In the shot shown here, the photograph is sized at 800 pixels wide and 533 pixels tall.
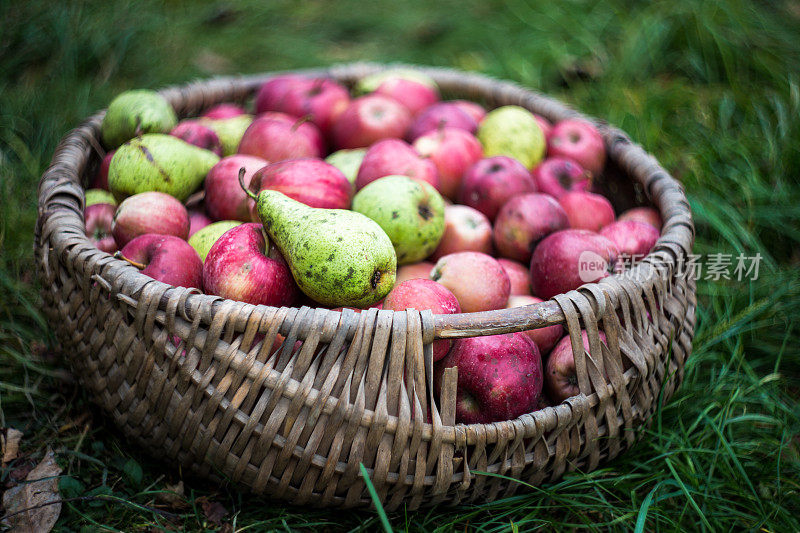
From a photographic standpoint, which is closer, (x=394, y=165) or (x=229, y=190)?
(x=229, y=190)

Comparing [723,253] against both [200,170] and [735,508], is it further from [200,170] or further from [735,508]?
[200,170]

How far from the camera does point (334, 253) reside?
156cm

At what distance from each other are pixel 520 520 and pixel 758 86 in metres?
3.08

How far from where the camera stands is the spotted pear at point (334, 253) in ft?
5.12

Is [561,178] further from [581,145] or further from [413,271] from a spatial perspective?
[413,271]

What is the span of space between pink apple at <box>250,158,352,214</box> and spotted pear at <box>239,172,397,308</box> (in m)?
0.18

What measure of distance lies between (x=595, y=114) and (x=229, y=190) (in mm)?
2490

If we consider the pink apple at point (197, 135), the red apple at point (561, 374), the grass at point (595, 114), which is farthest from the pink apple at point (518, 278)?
the pink apple at point (197, 135)

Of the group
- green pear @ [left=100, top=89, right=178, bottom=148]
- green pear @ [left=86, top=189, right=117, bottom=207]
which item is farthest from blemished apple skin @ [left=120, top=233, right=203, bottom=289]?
A: green pear @ [left=100, top=89, right=178, bottom=148]

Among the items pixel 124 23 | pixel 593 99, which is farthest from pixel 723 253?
pixel 124 23

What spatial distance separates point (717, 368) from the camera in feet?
7.43

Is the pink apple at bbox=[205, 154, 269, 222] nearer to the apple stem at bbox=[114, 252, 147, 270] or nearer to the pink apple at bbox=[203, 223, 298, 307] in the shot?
the pink apple at bbox=[203, 223, 298, 307]

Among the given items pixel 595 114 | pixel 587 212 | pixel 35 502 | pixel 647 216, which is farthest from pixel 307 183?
pixel 595 114

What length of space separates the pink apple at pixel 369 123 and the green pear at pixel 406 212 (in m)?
0.60
